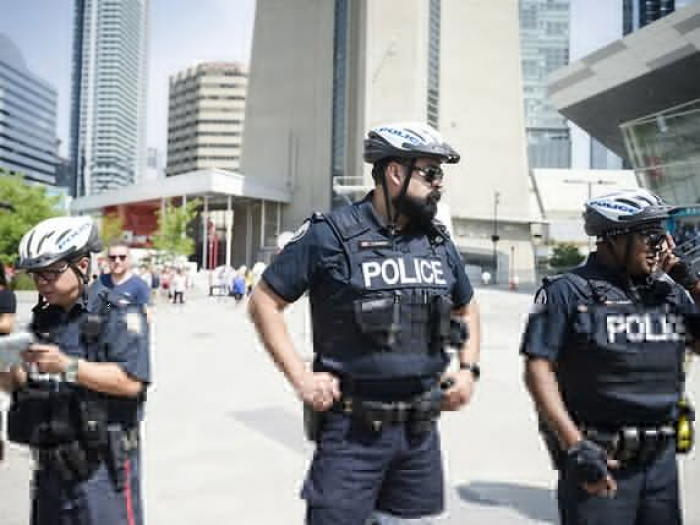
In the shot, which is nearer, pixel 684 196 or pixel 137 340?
pixel 137 340

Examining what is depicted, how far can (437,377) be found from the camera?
241 centimetres

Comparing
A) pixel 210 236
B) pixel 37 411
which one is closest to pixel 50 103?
pixel 210 236

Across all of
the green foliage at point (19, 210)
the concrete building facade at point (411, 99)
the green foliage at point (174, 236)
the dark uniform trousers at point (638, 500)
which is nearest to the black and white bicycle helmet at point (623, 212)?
the dark uniform trousers at point (638, 500)

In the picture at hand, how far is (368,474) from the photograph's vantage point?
224 cm

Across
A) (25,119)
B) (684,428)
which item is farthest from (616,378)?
(25,119)

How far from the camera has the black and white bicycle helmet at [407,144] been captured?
2391 millimetres

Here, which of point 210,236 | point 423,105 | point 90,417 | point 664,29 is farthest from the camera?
point 423,105

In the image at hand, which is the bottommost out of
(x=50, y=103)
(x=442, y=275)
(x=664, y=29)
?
(x=442, y=275)

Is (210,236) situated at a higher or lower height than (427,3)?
lower

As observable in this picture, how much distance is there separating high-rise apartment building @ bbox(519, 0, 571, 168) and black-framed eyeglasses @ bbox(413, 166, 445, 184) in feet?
531

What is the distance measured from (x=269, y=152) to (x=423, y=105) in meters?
17.7

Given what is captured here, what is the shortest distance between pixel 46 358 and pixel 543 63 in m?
171

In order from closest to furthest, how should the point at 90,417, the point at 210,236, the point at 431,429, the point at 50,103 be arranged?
the point at 90,417 < the point at 431,429 < the point at 210,236 < the point at 50,103

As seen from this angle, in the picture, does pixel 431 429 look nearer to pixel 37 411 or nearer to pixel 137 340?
pixel 137 340
